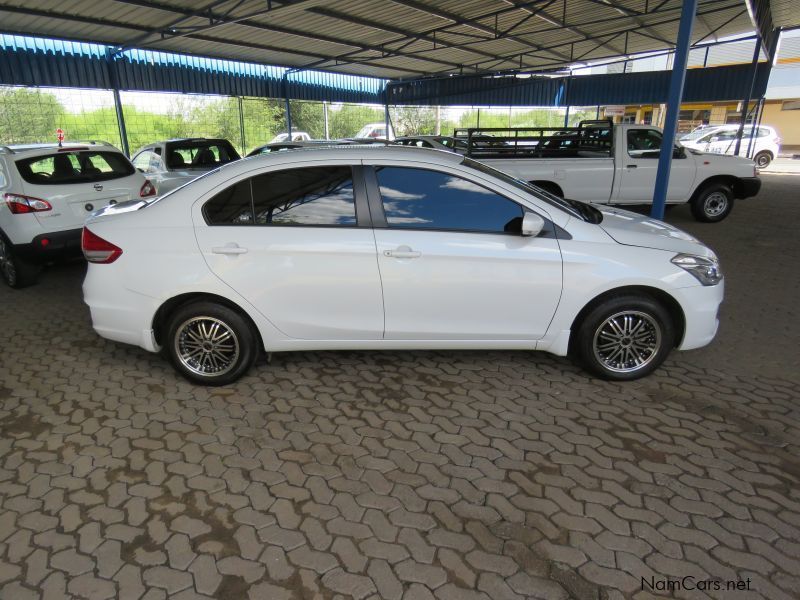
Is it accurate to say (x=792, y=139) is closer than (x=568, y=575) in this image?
No

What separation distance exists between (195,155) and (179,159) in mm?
284

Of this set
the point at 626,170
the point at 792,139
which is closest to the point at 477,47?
the point at 626,170

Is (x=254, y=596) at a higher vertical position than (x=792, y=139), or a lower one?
lower

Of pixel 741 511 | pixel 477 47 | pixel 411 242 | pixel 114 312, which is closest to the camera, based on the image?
pixel 741 511

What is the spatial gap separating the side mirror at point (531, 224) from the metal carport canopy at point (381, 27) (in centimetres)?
905

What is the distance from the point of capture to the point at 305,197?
3.58m

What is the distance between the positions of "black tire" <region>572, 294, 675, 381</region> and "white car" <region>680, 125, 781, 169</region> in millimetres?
19834

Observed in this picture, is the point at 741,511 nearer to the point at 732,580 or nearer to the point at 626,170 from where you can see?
the point at 732,580

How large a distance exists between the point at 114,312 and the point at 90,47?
42.8 feet

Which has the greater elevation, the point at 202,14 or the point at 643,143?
the point at 202,14

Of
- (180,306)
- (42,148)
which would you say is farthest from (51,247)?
(180,306)

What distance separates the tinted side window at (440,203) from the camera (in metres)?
3.51

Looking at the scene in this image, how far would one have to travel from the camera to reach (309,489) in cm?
276

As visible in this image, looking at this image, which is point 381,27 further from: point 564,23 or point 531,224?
point 531,224
